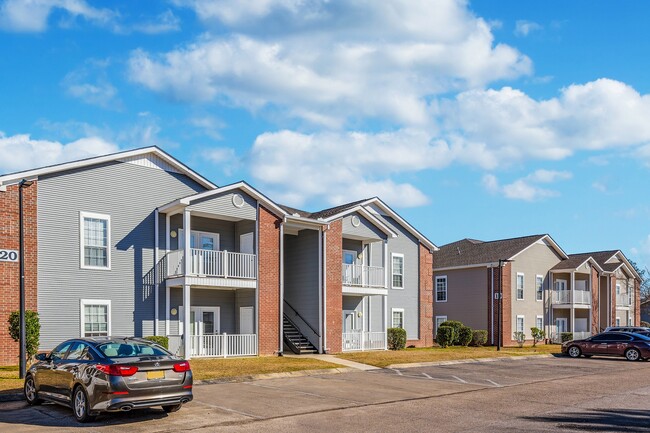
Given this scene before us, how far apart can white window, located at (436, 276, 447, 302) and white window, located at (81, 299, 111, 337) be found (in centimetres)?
2762

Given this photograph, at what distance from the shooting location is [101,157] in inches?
998

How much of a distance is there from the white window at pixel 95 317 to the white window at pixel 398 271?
16.7 metres

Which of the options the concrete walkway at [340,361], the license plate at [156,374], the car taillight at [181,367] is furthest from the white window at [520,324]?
the license plate at [156,374]

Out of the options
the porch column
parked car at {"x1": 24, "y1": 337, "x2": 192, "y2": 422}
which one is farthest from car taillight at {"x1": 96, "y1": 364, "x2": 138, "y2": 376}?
the porch column

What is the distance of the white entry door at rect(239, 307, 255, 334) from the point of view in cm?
2894

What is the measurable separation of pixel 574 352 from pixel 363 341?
10.6m

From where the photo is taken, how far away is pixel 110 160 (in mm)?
25734

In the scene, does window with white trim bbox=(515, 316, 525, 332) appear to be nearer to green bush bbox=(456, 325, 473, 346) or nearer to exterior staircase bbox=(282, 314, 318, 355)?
green bush bbox=(456, 325, 473, 346)

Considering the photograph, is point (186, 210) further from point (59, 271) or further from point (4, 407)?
point (4, 407)

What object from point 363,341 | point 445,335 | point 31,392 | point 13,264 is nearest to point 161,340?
point 13,264

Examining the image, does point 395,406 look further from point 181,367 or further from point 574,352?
point 574,352

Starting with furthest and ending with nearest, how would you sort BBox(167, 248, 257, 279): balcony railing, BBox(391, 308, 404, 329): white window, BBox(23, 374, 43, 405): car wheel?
BBox(391, 308, 404, 329): white window
BBox(167, 248, 257, 279): balcony railing
BBox(23, 374, 43, 405): car wheel

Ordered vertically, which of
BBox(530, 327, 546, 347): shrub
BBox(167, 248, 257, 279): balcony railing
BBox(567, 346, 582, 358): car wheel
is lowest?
BBox(530, 327, 546, 347): shrub

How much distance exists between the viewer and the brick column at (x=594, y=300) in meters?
50.9
